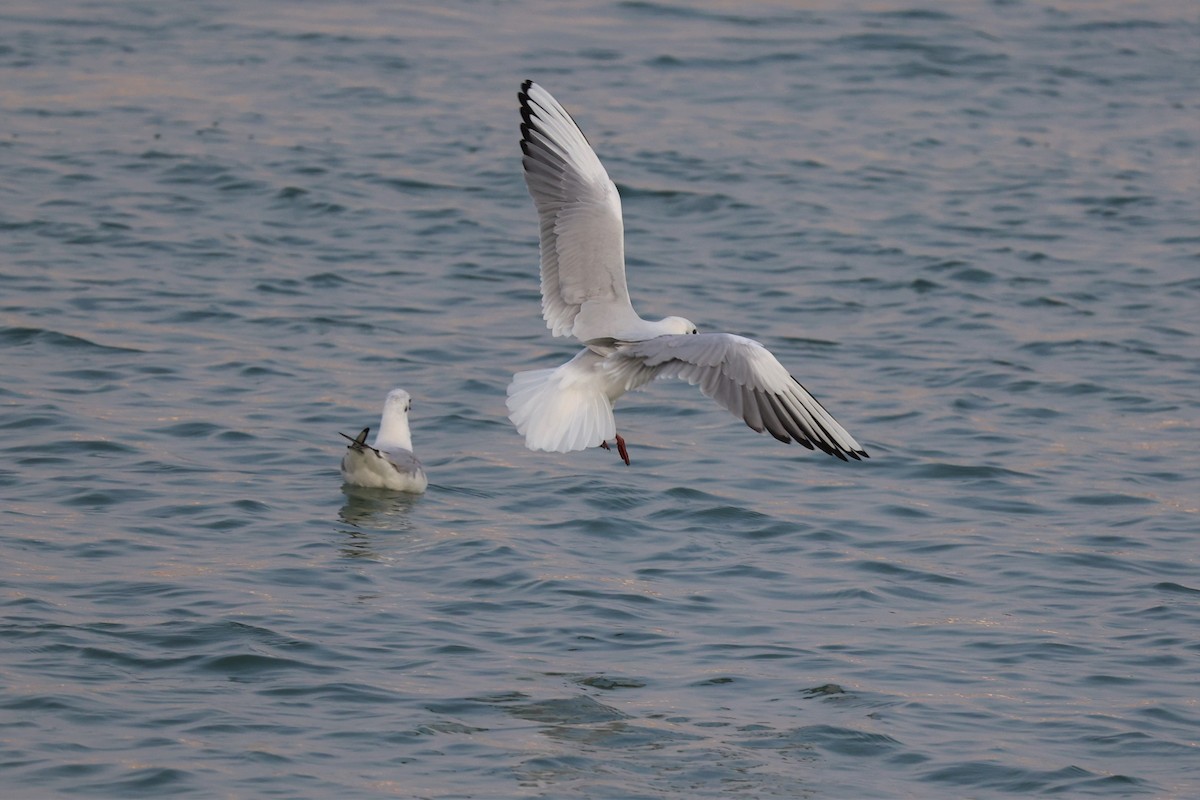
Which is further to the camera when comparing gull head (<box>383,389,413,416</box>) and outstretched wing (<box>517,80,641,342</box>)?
gull head (<box>383,389,413,416</box>)

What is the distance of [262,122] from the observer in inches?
666

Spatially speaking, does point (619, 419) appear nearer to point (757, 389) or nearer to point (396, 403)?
point (396, 403)

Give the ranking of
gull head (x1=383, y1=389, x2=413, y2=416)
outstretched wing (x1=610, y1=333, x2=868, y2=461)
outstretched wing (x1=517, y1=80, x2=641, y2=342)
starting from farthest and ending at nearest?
1. gull head (x1=383, y1=389, x2=413, y2=416)
2. outstretched wing (x1=517, y1=80, x2=641, y2=342)
3. outstretched wing (x1=610, y1=333, x2=868, y2=461)

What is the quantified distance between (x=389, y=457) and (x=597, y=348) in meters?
1.66

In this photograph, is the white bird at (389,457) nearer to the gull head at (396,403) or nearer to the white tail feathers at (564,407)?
the gull head at (396,403)

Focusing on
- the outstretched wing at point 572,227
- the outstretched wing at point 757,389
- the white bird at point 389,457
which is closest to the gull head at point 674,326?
the outstretched wing at point 572,227

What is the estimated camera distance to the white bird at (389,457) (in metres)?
9.42

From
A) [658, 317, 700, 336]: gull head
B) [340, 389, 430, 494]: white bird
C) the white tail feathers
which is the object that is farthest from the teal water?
[658, 317, 700, 336]: gull head

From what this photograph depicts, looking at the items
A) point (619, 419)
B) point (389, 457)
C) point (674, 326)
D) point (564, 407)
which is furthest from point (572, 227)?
point (619, 419)

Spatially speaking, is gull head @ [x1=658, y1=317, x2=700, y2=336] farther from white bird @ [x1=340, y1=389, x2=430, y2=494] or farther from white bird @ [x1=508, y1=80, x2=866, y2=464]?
white bird @ [x1=340, y1=389, x2=430, y2=494]

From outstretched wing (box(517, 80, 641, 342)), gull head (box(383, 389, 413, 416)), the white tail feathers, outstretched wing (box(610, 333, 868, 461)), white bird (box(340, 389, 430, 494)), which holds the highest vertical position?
outstretched wing (box(517, 80, 641, 342))

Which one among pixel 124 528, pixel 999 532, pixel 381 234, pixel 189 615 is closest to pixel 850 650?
pixel 999 532

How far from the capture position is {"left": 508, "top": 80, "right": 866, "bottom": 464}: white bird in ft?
24.9

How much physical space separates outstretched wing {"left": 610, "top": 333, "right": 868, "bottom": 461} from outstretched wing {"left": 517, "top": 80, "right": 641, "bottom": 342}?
884 millimetres
